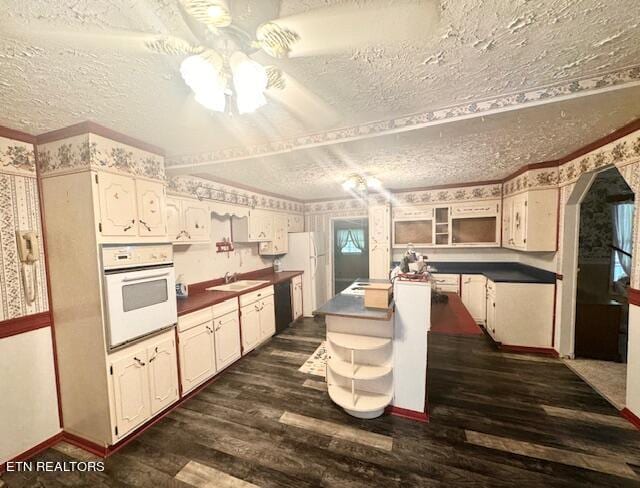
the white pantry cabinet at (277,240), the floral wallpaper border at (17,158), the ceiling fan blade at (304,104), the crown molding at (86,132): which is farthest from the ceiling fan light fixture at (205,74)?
the white pantry cabinet at (277,240)

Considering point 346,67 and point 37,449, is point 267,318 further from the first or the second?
point 346,67

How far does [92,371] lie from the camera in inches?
72.1

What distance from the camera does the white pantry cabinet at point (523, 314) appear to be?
3.11 metres

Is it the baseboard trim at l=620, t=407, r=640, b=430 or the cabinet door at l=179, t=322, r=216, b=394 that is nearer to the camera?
the baseboard trim at l=620, t=407, r=640, b=430

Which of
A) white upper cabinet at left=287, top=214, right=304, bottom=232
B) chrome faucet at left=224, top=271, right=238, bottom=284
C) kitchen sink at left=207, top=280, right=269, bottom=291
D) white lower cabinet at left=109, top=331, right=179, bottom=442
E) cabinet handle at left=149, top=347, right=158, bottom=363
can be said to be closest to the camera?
white lower cabinet at left=109, top=331, right=179, bottom=442

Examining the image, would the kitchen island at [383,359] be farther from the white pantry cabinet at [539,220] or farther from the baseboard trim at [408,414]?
the white pantry cabinet at [539,220]

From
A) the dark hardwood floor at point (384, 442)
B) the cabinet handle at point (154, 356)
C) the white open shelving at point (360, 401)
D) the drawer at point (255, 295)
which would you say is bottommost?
the dark hardwood floor at point (384, 442)

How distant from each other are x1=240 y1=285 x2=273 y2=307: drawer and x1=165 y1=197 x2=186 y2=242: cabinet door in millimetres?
1033

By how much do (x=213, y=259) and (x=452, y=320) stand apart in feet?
9.92

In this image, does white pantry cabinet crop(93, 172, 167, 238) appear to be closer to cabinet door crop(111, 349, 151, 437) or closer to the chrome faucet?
cabinet door crop(111, 349, 151, 437)

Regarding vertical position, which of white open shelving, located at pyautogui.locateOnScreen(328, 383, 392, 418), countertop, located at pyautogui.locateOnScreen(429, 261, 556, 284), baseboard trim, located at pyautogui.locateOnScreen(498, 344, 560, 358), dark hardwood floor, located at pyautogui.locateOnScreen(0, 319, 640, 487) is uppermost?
countertop, located at pyautogui.locateOnScreen(429, 261, 556, 284)

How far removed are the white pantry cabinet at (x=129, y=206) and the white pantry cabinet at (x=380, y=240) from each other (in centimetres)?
333

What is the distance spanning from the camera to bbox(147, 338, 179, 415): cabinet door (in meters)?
2.08

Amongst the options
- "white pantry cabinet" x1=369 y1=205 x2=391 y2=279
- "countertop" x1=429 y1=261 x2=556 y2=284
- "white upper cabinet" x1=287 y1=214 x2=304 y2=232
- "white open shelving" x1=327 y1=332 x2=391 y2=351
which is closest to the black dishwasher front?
"white upper cabinet" x1=287 y1=214 x2=304 y2=232
